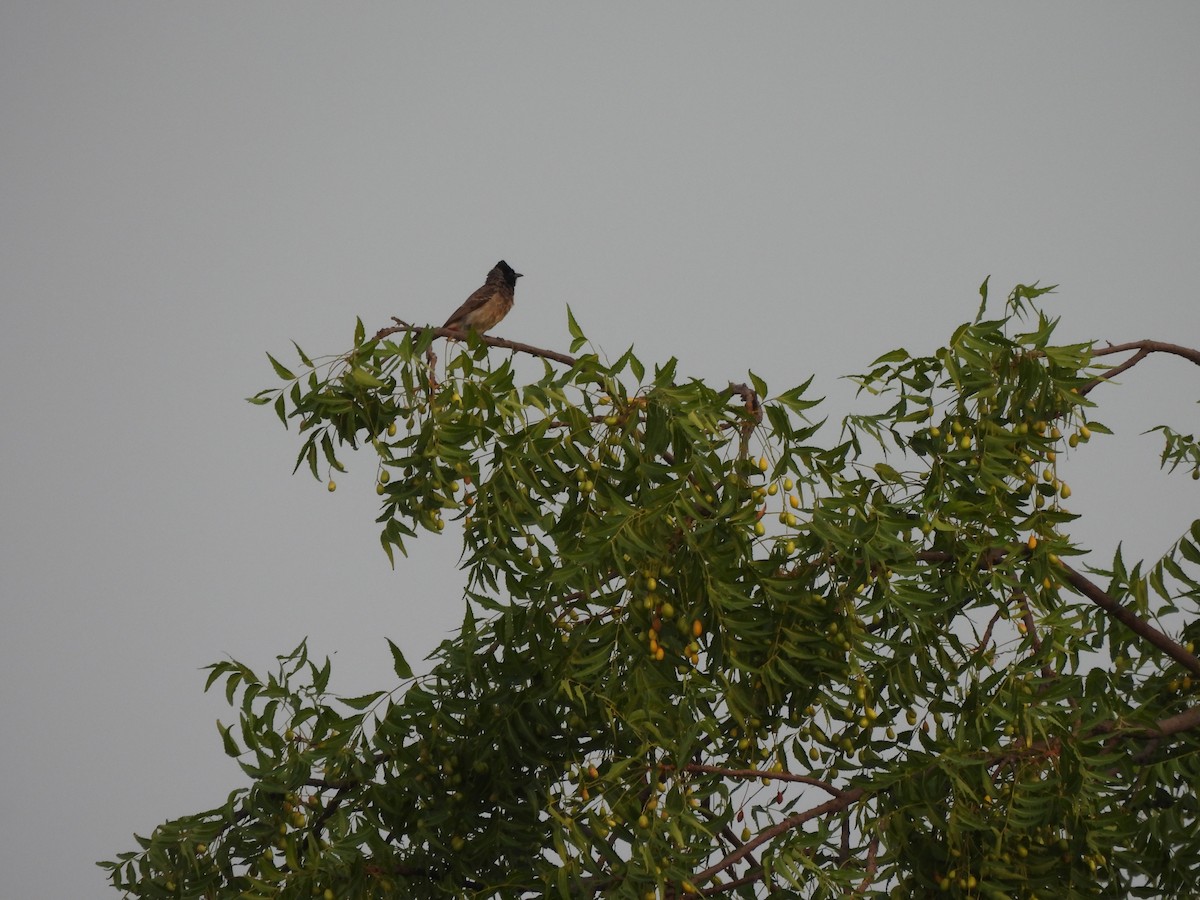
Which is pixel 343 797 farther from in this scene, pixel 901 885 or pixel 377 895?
pixel 901 885

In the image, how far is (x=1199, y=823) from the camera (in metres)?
3.24

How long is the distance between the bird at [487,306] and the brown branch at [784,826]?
3.32 m

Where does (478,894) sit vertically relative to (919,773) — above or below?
Result: above

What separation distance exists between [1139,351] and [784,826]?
1604 mm

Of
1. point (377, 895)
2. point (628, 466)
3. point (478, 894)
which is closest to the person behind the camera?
point (628, 466)

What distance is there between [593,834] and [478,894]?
364 mm

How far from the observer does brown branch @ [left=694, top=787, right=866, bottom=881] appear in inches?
119

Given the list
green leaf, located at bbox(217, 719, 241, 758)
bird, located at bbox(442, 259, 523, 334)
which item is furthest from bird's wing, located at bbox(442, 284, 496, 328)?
green leaf, located at bbox(217, 719, 241, 758)

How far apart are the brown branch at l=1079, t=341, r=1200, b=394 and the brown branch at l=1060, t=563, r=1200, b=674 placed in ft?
1.64

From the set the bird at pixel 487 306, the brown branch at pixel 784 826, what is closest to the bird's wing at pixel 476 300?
the bird at pixel 487 306

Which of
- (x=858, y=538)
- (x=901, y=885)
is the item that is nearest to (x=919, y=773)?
(x=901, y=885)

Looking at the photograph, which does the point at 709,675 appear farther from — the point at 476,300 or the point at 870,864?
the point at 476,300

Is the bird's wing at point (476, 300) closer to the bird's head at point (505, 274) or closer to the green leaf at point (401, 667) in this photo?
the bird's head at point (505, 274)

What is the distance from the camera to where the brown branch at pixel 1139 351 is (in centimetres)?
350
